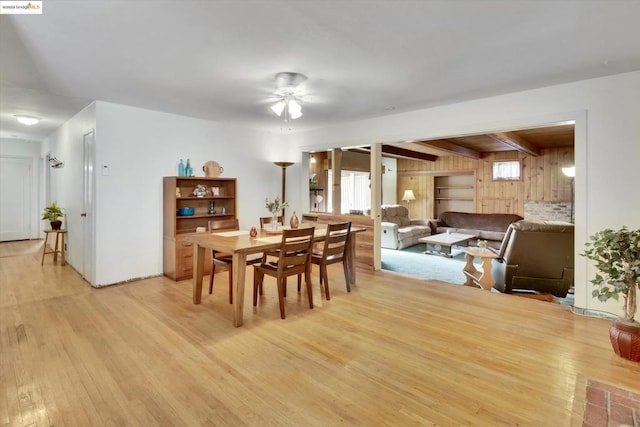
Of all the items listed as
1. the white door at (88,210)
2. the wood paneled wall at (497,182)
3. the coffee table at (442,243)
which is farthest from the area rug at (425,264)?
the white door at (88,210)

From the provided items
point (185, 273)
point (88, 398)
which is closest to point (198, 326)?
point (88, 398)

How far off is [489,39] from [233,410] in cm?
306

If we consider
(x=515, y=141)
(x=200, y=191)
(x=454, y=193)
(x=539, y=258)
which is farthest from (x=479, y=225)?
(x=200, y=191)

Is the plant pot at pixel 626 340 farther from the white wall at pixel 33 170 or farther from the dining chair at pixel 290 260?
the white wall at pixel 33 170

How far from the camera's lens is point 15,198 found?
7.12 m

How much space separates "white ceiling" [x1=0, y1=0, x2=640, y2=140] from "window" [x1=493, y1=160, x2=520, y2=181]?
5.53 metres

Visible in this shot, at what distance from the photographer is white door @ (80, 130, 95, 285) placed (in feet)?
13.5

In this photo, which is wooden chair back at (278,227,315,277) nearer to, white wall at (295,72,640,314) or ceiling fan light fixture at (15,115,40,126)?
white wall at (295,72,640,314)

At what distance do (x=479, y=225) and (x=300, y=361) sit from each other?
7.21 m

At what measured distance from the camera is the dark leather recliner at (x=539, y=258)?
3787mm

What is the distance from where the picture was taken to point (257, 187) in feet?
19.3

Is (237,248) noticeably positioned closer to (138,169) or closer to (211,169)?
(138,169)

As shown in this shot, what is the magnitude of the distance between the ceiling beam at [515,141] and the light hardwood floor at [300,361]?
122 inches

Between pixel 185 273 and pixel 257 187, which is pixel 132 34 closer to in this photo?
pixel 185 273
